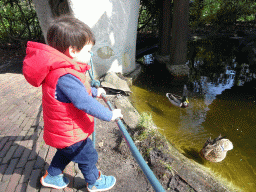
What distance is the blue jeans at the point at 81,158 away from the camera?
144 centimetres

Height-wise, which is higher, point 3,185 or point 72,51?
point 72,51

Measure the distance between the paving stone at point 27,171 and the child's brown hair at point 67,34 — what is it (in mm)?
1522

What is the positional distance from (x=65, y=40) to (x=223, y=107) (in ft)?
13.5

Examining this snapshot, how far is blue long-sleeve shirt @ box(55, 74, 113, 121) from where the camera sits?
3.78 ft

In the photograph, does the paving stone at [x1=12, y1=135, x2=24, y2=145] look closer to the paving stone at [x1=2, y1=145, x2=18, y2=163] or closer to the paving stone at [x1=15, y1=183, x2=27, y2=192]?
the paving stone at [x1=2, y1=145, x2=18, y2=163]

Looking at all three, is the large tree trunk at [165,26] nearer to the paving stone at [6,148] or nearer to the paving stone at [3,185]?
the paving stone at [6,148]

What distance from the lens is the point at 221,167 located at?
2.60 meters

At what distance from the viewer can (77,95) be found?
115 centimetres

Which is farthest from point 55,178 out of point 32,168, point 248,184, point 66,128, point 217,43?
point 217,43

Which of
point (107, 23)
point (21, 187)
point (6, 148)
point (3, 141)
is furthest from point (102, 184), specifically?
point (107, 23)

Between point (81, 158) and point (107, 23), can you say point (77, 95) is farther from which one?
point (107, 23)

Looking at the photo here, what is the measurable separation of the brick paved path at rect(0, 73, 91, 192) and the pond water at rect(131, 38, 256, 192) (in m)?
1.99

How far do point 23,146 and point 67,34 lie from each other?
6.45 ft

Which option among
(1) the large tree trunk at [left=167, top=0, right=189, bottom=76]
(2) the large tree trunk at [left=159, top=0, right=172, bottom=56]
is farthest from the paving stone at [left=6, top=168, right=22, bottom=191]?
(2) the large tree trunk at [left=159, top=0, right=172, bottom=56]
